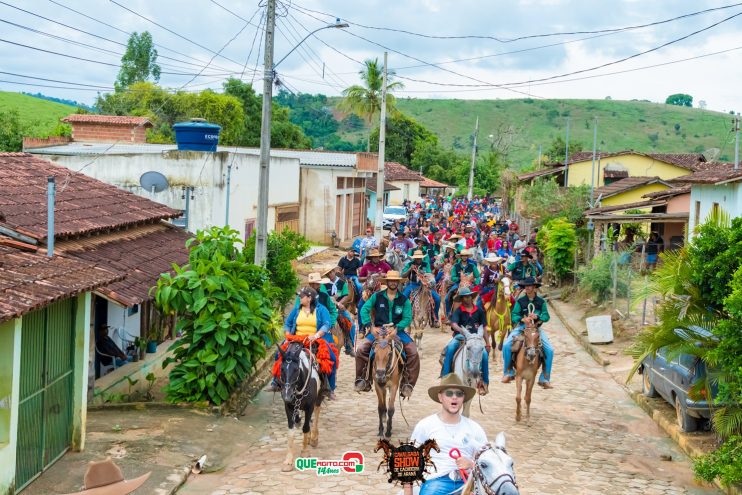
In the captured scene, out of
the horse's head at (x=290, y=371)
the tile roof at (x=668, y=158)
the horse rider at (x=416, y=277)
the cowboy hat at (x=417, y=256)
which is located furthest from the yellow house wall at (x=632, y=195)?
the horse's head at (x=290, y=371)

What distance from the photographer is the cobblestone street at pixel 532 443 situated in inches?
450

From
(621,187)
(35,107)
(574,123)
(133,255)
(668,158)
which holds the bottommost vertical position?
(133,255)

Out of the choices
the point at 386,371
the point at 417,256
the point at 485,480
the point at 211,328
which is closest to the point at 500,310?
the point at 417,256

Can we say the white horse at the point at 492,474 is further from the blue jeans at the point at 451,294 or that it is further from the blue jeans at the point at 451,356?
the blue jeans at the point at 451,294

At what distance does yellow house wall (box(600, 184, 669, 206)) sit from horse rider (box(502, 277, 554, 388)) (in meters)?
23.2

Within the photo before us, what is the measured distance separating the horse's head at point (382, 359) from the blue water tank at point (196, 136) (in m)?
14.3

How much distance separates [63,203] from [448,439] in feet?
37.2

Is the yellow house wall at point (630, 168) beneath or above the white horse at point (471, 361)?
above

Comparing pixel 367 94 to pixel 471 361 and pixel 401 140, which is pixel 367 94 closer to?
pixel 401 140

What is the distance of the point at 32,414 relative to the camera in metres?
10.4

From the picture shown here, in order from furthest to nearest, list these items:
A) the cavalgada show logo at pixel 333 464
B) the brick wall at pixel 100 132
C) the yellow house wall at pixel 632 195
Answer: the brick wall at pixel 100 132 → the yellow house wall at pixel 632 195 → the cavalgada show logo at pixel 333 464

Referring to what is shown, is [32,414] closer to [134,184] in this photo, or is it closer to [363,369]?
[363,369]

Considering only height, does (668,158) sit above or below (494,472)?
above

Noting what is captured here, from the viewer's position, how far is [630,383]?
18547mm
